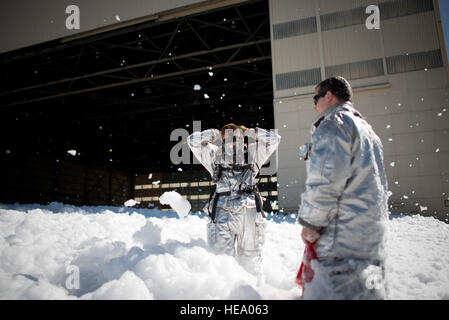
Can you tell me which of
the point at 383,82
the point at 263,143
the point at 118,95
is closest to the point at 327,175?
the point at 263,143

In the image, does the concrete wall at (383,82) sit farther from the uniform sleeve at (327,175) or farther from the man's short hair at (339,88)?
the uniform sleeve at (327,175)

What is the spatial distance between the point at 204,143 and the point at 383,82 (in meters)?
8.39

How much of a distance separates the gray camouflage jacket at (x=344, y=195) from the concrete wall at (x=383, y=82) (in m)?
7.86

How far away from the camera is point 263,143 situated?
3.74 meters

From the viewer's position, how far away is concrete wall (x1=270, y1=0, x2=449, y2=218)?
27.3 ft

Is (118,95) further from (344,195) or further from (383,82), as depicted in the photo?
(344,195)

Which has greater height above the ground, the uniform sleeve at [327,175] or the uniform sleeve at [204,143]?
the uniform sleeve at [204,143]

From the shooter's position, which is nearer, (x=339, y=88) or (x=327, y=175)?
(x=327, y=175)

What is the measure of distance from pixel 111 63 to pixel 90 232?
12382 millimetres

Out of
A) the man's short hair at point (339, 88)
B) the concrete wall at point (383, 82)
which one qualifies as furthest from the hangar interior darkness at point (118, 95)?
the man's short hair at point (339, 88)

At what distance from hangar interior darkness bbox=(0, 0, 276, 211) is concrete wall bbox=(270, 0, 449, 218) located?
1.90 metres

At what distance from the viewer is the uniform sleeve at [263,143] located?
3.69 meters
